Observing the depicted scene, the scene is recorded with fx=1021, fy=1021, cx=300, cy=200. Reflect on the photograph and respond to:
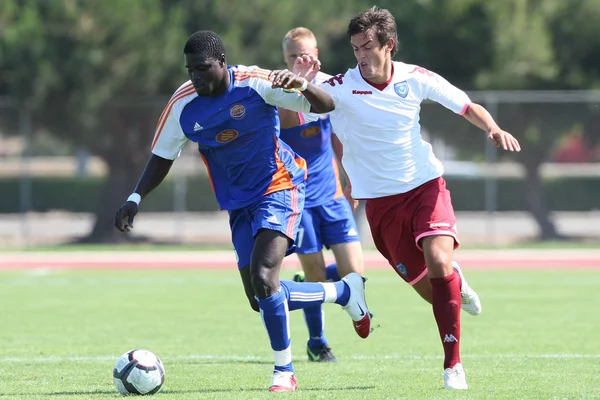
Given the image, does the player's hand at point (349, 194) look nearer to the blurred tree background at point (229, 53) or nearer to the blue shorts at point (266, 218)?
the blue shorts at point (266, 218)

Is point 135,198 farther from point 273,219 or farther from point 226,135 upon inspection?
point 273,219

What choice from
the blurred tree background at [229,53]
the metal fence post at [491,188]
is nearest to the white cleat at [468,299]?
the metal fence post at [491,188]

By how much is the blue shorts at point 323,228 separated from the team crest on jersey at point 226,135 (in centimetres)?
182

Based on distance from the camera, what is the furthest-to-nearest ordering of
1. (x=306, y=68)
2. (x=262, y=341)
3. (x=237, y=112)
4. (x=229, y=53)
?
(x=229, y=53), (x=262, y=341), (x=306, y=68), (x=237, y=112)

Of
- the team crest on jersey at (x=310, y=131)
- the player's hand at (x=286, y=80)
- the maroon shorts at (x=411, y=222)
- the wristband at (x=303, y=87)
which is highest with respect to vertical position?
the player's hand at (x=286, y=80)

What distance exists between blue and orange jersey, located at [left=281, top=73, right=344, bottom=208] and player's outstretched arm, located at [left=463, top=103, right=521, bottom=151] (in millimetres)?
1772

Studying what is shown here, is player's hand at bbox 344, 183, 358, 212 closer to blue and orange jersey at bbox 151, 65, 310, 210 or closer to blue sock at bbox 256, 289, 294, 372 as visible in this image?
blue and orange jersey at bbox 151, 65, 310, 210

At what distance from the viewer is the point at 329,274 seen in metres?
8.61

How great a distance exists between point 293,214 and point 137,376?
56.1 inches

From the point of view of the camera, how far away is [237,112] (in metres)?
6.48

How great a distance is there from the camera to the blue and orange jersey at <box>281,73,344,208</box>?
813 cm

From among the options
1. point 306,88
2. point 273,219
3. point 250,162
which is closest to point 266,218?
point 273,219

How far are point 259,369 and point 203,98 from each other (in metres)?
2.13

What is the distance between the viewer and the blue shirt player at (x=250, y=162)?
633 centimetres
